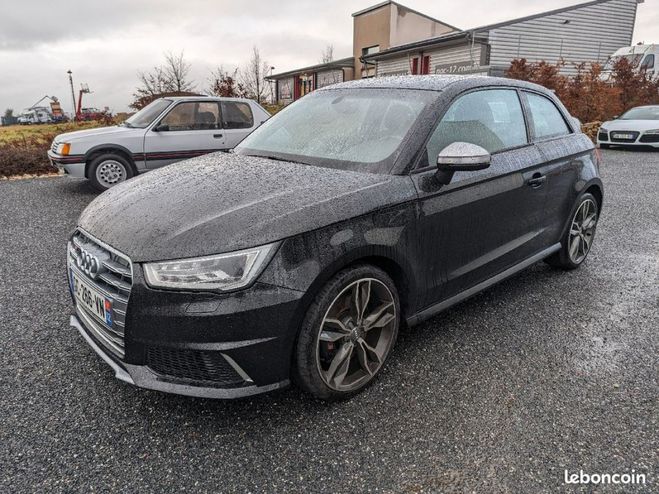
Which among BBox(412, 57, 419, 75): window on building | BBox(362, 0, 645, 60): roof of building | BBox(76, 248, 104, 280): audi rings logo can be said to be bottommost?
BBox(76, 248, 104, 280): audi rings logo

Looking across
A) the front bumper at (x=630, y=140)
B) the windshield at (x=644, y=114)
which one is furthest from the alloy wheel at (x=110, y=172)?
the windshield at (x=644, y=114)

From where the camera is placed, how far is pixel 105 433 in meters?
2.26

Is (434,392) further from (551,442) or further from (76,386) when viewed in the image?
(76,386)

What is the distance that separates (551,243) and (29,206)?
23.5 feet

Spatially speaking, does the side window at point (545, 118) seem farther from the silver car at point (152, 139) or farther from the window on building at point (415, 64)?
the window on building at point (415, 64)

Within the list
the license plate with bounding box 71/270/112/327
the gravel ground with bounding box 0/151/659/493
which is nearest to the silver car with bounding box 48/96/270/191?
the gravel ground with bounding box 0/151/659/493

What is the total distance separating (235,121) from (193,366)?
23.8 ft

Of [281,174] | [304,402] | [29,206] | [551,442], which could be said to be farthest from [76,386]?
[29,206]

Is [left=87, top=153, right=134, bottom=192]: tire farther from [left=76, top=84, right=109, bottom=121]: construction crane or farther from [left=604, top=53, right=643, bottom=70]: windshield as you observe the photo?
[left=604, top=53, right=643, bottom=70]: windshield

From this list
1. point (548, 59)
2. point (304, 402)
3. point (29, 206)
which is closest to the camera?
point (304, 402)

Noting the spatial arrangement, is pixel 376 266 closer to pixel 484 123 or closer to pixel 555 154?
pixel 484 123

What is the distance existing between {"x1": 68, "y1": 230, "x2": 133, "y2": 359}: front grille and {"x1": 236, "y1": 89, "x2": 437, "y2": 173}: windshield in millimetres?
1209

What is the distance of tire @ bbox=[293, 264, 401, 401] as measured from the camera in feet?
7.34

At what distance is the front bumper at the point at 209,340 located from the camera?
2.00 m
